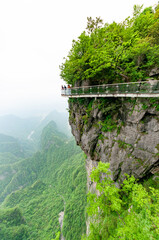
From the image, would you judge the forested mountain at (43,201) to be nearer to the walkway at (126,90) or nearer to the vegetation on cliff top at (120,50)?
the walkway at (126,90)

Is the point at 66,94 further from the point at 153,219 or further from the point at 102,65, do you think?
the point at 153,219

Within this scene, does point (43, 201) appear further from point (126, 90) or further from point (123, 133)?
point (126, 90)

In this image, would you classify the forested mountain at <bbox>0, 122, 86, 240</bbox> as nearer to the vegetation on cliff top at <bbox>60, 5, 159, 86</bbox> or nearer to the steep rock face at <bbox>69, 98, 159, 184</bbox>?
the steep rock face at <bbox>69, 98, 159, 184</bbox>

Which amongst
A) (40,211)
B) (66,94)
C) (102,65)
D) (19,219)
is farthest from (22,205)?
(102,65)

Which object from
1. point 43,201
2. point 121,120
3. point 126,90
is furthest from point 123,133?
point 43,201

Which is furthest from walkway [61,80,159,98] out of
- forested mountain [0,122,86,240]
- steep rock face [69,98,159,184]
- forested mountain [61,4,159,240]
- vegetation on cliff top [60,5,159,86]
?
forested mountain [0,122,86,240]
